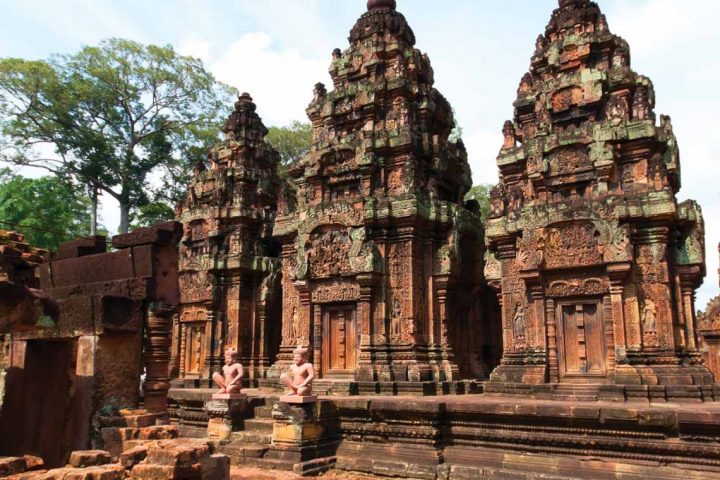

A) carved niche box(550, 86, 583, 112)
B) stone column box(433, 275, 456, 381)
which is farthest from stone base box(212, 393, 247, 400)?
carved niche box(550, 86, 583, 112)

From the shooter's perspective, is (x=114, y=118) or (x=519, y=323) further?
(x=114, y=118)

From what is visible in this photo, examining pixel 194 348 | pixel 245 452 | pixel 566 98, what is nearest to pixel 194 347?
pixel 194 348

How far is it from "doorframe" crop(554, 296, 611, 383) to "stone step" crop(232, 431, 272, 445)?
493 cm

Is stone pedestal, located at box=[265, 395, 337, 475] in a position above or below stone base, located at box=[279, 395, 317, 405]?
below

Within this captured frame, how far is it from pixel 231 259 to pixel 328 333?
4.61 meters

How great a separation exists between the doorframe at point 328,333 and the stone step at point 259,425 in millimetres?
2813

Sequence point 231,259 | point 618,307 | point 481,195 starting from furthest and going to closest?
point 481,195 < point 231,259 < point 618,307

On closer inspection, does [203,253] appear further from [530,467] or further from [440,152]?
[530,467]

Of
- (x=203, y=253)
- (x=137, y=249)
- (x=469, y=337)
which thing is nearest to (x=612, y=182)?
(x=469, y=337)

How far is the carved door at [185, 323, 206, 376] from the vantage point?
55.8 ft

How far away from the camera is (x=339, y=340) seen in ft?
42.9

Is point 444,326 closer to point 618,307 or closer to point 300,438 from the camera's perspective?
point 618,307

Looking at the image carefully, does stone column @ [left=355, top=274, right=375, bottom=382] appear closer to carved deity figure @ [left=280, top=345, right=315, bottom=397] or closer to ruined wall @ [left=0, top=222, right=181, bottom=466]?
carved deity figure @ [left=280, top=345, right=315, bottom=397]

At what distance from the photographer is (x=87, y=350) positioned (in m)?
6.95
